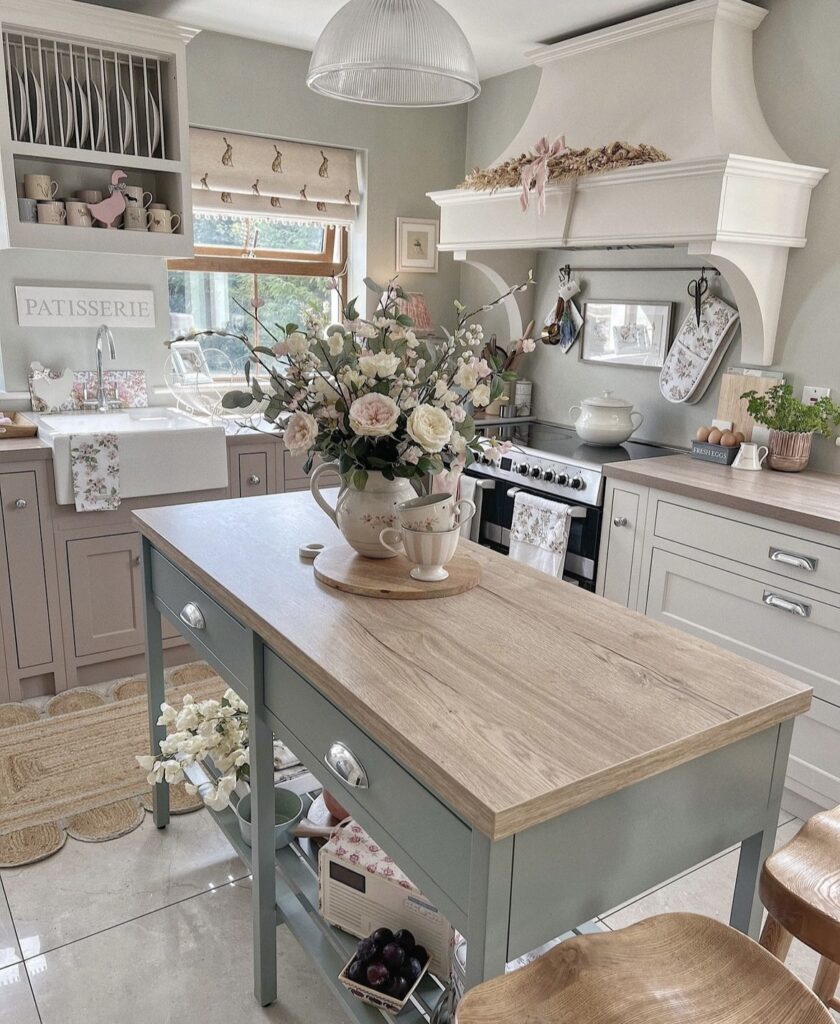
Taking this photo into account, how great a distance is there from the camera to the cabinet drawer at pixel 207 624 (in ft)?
5.36

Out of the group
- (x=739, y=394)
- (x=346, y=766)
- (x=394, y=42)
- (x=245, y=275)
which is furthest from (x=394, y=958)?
(x=245, y=275)

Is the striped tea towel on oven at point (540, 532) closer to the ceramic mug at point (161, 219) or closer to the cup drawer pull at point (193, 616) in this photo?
the cup drawer pull at point (193, 616)

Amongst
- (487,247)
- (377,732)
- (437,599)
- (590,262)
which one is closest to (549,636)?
(437,599)

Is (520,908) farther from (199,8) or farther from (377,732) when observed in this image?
(199,8)

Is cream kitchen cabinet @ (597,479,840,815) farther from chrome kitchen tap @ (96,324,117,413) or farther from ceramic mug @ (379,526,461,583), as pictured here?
chrome kitchen tap @ (96,324,117,413)

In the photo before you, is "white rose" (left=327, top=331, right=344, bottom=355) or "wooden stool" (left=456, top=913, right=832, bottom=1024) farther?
"white rose" (left=327, top=331, right=344, bottom=355)

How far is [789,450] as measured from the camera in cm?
292

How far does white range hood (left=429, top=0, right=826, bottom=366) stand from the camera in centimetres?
→ 271

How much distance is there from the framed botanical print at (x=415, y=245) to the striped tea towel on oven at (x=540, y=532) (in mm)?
1633

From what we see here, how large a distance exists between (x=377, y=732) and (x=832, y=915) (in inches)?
25.5

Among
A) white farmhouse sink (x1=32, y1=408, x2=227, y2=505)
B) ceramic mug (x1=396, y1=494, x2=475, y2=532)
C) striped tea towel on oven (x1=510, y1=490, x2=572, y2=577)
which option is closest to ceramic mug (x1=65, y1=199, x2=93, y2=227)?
white farmhouse sink (x1=32, y1=408, x2=227, y2=505)

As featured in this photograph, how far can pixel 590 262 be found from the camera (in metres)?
3.76

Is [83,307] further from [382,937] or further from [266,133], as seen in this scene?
[382,937]

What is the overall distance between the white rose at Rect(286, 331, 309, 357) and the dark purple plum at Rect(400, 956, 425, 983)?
1.16 m
